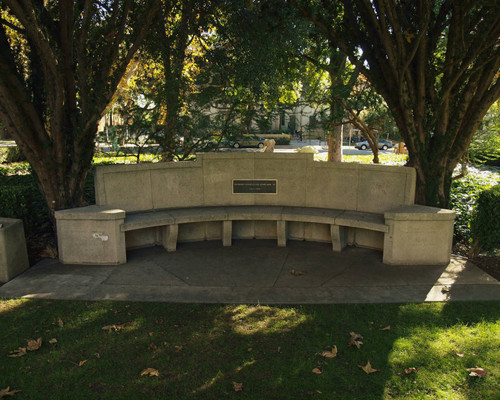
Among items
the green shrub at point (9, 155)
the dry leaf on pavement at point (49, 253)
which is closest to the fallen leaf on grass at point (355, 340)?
the dry leaf on pavement at point (49, 253)

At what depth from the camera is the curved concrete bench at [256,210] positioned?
7.20m

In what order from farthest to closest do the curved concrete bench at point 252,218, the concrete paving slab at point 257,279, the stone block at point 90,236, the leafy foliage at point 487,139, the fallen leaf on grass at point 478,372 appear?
1. the leafy foliage at point 487,139
2. the curved concrete bench at point 252,218
3. the stone block at point 90,236
4. the concrete paving slab at point 257,279
5. the fallen leaf on grass at point 478,372

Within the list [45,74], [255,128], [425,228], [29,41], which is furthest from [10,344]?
[255,128]

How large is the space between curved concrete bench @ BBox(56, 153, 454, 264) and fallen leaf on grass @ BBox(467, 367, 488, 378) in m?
3.12

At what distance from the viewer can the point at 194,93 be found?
10.0 meters

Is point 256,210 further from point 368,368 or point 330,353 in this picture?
point 368,368

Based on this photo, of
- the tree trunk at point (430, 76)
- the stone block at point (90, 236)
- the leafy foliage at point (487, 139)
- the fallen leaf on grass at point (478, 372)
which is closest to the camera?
the fallen leaf on grass at point (478, 372)

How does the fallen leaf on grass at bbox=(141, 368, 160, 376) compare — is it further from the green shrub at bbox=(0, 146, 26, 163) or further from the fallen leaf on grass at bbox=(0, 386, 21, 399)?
the green shrub at bbox=(0, 146, 26, 163)

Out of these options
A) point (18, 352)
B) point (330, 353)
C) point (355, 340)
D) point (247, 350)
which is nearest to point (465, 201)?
point (355, 340)

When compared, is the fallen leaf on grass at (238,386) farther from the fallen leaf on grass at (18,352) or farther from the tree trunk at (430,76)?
the tree trunk at (430,76)

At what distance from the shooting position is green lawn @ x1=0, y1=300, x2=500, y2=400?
13.1 feet

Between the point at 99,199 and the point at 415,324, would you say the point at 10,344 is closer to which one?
the point at 99,199

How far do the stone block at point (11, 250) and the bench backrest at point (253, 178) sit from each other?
148cm

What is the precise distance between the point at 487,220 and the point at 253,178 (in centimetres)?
436
